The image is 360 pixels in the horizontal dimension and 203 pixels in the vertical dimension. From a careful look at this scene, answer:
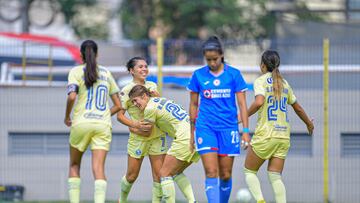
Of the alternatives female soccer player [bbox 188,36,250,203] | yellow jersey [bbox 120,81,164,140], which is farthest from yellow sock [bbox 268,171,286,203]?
yellow jersey [bbox 120,81,164,140]

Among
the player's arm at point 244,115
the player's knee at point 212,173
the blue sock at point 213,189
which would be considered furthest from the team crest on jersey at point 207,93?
the blue sock at point 213,189

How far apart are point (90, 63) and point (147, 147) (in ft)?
5.17

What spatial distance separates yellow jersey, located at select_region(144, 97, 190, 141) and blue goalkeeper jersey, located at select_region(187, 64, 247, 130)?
2.75 ft

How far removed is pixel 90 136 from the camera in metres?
13.3

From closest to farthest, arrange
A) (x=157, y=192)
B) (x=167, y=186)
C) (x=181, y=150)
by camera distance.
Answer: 1. (x=181, y=150)
2. (x=167, y=186)
3. (x=157, y=192)

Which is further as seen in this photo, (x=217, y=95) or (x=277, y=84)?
(x=277, y=84)

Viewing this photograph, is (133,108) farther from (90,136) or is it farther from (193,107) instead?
(193,107)

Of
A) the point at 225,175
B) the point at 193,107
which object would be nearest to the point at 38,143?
Answer: the point at 193,107

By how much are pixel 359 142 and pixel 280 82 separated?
6.81m

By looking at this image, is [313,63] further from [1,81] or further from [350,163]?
[1,81]

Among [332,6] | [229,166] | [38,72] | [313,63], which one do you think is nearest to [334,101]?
[313,63]

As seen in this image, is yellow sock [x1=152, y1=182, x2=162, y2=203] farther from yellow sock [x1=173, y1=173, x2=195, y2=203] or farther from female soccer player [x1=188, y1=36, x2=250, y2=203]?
female soccer player [x1=188, y1=36, x2=250, y2=203]

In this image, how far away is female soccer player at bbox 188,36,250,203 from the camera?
1250 cm

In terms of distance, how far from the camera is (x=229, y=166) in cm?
1269
